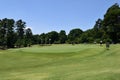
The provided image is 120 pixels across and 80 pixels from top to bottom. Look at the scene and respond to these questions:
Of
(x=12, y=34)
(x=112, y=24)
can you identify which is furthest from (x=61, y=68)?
(x=12, y=34)

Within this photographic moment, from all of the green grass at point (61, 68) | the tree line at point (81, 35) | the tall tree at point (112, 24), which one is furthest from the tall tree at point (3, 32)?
the green grass at point (61, 68)

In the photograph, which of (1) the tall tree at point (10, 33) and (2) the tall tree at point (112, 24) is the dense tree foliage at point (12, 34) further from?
(2) the tall tree at point (112, 24)

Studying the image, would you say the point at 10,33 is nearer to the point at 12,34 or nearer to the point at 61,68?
the point at 12,34

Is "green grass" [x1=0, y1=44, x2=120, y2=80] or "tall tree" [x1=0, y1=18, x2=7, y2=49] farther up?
"tall tree" [x1=0, y1=18, x2=7, y2=49]

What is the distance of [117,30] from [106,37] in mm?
6610

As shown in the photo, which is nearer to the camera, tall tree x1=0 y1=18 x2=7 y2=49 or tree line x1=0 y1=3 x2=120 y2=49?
tree line x1=0 y1=3 x2=120 y2=49

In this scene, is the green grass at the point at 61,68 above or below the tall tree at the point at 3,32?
below

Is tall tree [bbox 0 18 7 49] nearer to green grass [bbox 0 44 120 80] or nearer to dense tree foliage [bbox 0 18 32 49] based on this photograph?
dense tree foliage [bbox 0 18 32 49]

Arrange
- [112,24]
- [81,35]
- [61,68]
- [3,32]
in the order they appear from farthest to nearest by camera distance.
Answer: [81,35]
[3,32]
[112,24]
[61,68]

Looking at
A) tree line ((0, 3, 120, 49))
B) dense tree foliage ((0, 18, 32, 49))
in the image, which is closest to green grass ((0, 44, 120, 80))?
tree line ((0, 3, 120, 49))

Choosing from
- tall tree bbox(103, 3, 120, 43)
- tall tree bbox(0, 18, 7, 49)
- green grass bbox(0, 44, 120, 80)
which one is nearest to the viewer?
green grass bbox(0, 44, 120, 80)

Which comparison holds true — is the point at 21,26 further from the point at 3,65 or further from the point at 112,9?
the point at 3,65

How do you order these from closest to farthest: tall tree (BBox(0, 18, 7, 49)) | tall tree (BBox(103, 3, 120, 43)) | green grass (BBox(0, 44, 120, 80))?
green grass (BBox(0, 44, 120, 80)), tall tree (BBox(103, 3, 120, 43)), tall tree (BBox(0, 18, 7, 49))

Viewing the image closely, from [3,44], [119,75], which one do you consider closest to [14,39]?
[3,44]
